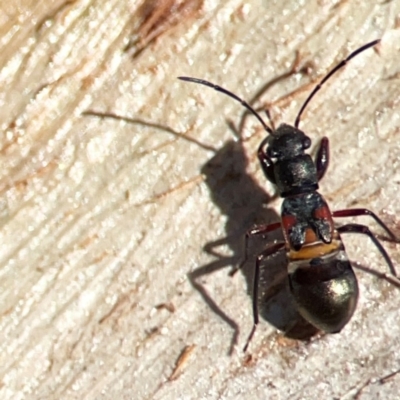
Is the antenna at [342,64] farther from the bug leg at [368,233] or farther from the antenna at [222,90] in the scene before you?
the bug leg at [368,233]

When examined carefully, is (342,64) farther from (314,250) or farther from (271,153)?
(314,250)

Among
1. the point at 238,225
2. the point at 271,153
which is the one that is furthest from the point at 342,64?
the point at 238,225

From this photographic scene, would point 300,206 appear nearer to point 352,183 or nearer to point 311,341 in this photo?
point 352,183

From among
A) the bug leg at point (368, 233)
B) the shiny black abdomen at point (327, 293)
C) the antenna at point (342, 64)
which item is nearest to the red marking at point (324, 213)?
the bug leg at point (368, 233)

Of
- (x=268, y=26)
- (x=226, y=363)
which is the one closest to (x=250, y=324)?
(x=226, y=363)

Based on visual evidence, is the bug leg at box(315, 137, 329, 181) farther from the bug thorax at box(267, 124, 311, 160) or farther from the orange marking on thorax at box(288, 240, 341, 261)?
the orange marking on thorax at box(288, 240, 341, 261)

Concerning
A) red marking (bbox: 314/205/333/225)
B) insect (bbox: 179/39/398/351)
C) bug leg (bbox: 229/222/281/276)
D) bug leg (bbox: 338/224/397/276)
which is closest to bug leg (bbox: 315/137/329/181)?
insect (bbox: 179/39/398/351)
